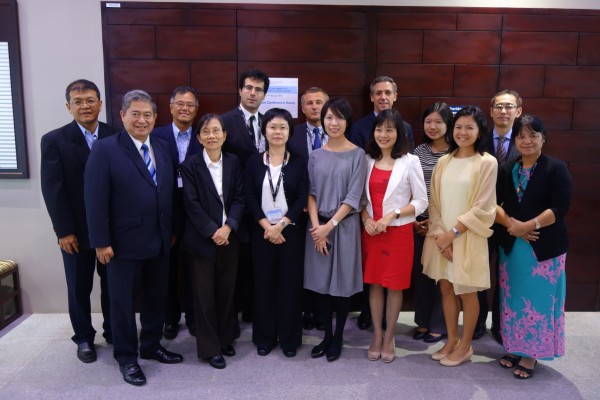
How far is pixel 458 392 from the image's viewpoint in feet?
8.73

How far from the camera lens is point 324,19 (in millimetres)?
3682

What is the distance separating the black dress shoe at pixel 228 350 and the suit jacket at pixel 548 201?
2.11 metres

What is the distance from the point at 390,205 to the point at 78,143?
2.11 meters

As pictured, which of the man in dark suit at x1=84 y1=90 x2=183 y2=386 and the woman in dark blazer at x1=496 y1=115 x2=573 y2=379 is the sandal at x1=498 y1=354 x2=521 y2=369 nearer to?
the woman in dark blazer at x1=496 y1=115 x2=573 y2=379

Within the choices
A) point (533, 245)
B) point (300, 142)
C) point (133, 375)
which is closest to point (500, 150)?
point (533, 245)

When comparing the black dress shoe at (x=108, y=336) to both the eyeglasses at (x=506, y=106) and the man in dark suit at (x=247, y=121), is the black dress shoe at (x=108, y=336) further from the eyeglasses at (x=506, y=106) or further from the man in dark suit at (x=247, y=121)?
the eyeglasses at (x=506, y=106)

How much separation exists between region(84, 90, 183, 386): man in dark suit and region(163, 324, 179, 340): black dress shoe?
22.0 inches

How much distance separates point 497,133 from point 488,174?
77 cm

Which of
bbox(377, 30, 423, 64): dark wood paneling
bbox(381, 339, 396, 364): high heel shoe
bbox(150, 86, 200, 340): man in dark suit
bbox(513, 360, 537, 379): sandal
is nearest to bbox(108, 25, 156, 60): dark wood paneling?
bbox(150, 86, 200, 340): man in dark suit

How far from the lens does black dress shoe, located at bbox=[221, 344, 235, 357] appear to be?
305 cm

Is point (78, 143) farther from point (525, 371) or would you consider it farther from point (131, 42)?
point (525, 371)

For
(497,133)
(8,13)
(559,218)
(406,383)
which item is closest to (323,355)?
(406,383)

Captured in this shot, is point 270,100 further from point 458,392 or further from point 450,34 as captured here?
point 458,392

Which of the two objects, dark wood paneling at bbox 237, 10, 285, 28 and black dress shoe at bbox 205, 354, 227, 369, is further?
dark wood paneling at bbox 237, 10, 285, 28
